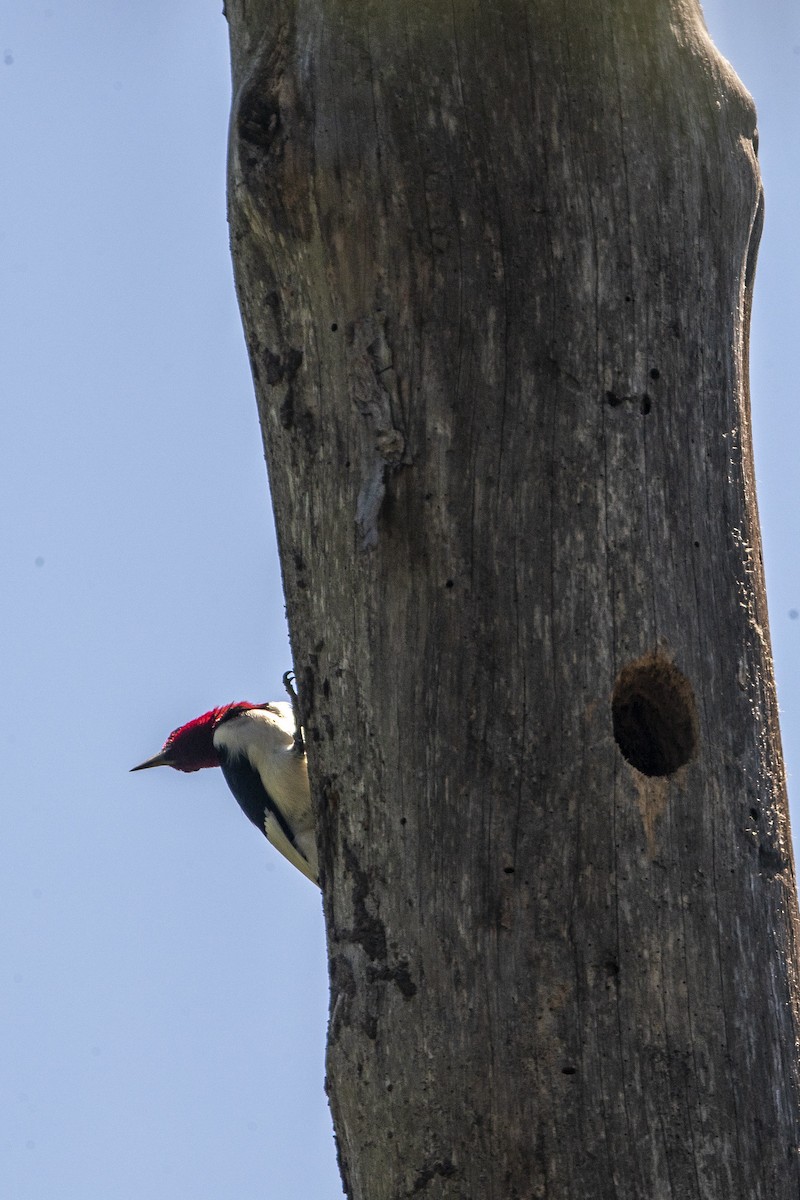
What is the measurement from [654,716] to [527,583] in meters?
0.36

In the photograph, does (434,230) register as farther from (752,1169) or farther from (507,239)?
(752,1169)

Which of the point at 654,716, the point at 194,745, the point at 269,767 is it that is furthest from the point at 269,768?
the point at 654,716

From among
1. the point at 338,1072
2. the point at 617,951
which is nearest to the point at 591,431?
the point at 617,951

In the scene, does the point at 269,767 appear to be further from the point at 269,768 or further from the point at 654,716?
the point at 654,716

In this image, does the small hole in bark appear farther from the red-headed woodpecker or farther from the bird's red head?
the bird's red head

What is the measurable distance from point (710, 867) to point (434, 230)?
Answer: 1.29m

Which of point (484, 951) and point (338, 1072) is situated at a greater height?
point (484, 951)

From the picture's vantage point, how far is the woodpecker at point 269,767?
17.2ft

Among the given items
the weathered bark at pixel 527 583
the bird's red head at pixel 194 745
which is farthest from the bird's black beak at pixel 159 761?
the weathered bark at pixel 527 583

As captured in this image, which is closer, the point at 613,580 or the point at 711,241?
the point at 613,580

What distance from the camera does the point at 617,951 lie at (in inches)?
101

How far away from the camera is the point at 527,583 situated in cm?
271

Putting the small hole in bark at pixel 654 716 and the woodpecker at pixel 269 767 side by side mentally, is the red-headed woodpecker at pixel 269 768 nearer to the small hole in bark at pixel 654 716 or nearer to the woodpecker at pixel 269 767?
the woodpecker at pixel 269 767

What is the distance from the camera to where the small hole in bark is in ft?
8.92
